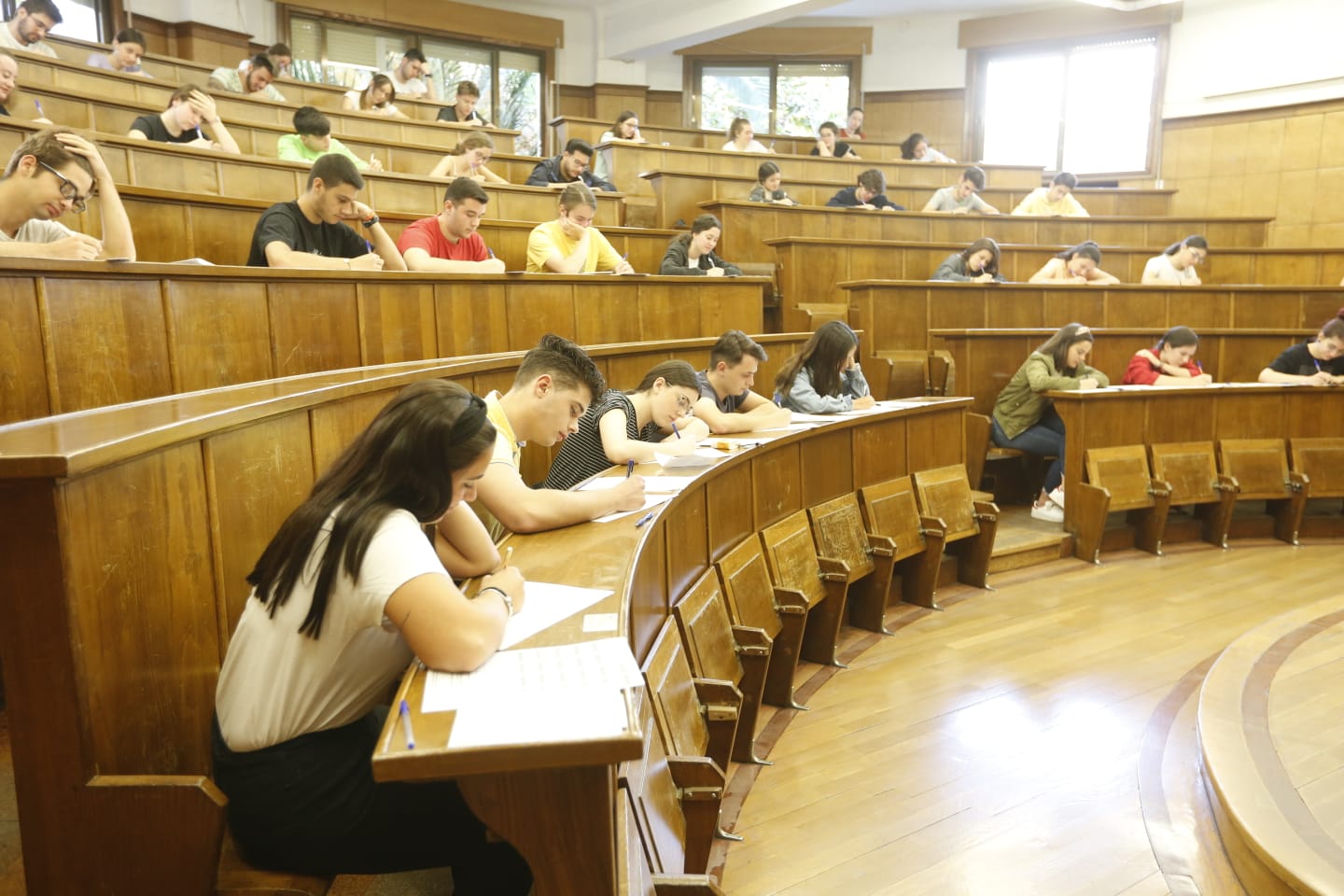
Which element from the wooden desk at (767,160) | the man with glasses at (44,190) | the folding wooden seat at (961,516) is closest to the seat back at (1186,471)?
the folding wooden seat at (961,516)

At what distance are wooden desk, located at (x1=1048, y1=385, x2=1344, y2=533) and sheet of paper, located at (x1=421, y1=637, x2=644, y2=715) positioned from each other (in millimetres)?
2846

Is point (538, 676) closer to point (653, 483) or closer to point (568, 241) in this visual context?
point (653, 483)

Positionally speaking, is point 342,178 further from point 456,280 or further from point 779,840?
point 779,840

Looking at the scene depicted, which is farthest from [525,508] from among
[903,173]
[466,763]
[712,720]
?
[903,173]

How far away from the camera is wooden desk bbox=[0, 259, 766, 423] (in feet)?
4.08

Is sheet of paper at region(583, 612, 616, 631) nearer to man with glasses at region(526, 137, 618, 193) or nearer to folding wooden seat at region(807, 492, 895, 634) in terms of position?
folding wooden seat at region(807, 492, 895, 634)

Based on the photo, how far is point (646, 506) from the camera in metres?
1.44

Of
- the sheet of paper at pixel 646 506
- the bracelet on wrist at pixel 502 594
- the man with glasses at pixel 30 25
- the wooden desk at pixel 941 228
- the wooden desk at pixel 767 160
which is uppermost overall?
the man with glasses at pixel 30 25

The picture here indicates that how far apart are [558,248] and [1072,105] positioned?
521 centimetres

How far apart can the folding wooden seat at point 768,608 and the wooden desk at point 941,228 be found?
96.7 inches

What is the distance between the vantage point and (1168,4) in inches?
242

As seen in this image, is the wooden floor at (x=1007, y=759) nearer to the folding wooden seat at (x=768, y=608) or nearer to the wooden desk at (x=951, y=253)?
the folding wooden seat at (x=768, y=608)

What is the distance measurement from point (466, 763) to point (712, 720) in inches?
34.5

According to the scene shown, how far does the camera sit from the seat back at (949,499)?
9.36 feet
